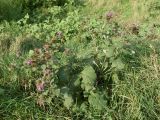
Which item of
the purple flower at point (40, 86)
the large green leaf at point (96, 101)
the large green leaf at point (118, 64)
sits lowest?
the large green leaf at point (96, 101)

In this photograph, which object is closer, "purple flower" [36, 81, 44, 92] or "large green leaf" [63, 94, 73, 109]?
"purple flower" [36, 81, 44, 92]

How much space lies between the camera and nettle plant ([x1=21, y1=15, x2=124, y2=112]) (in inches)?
173

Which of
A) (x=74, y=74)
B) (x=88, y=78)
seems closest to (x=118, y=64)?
(x=88, y=78)

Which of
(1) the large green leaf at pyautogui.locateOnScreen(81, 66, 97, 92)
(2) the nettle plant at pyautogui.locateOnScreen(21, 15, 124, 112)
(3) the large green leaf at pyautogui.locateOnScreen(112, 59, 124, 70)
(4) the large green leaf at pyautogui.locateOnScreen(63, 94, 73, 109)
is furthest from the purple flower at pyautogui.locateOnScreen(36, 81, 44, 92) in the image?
(3) the large green leaf at pyautogui.locateOnScreen(112, 59, 124, 70)

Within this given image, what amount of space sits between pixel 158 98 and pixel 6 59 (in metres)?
1.84

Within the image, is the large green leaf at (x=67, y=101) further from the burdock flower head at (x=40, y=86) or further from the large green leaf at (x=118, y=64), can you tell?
the large green leaf at (x=118, y=64)

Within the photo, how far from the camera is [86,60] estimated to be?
4910 millimetres

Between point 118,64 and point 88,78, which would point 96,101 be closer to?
point 88,78

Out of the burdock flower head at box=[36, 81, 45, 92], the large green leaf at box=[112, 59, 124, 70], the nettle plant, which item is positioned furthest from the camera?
the large green leaf at box=[112, 59, 124, 70]

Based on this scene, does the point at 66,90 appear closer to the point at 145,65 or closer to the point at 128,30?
the point at 145,65

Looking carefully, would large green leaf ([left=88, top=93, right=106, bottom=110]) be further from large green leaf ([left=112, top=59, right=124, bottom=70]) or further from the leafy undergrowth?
large green leaf ([left=112, top=59, right=124, bottom=70])

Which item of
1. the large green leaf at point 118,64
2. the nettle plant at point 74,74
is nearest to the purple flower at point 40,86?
the nettle plant at point 74,74

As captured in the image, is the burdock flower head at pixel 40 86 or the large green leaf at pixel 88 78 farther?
the large green leaf at pixel 88 78

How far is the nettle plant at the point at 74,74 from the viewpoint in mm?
4406
